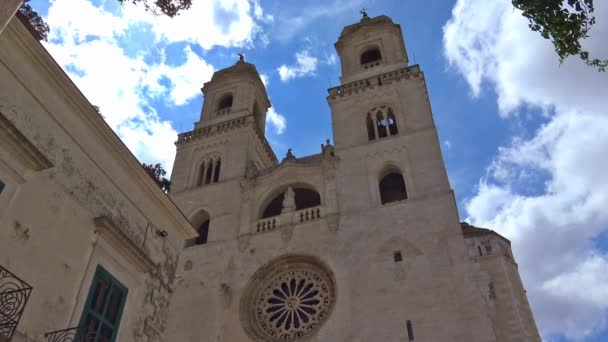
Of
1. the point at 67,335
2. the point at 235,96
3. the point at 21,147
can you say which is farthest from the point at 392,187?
the point at 21,147

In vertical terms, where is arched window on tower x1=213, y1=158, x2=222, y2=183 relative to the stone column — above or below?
above

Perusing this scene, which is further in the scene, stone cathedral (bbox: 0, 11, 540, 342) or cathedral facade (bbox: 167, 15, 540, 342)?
cathedral facade (bbox: 167, 15, 540, 342)

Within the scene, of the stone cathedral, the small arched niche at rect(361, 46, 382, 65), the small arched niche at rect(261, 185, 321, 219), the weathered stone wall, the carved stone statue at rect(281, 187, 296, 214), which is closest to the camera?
the weathered stone wall

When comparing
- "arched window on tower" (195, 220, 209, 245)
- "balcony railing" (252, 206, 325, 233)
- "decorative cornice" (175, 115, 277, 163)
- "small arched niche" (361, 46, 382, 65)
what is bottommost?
"balcony railing" (252, 206, 325, 233)

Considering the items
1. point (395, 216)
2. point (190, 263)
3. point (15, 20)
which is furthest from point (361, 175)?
point (15, 20)

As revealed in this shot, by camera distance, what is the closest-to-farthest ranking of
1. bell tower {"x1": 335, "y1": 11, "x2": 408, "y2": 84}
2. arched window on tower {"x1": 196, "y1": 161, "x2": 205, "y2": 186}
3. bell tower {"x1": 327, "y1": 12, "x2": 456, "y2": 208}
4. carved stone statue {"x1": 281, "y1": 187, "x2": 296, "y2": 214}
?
bell tower {"x1": 327, "y1": 12, "x2": 456, "y2": 208} < carved stone statue {"x1": 281, "y1": 187, "x2": 296, "y2": 214} < arched window on tower {"x1": 196, "y1": 161, "x2": 205, "y2": 186} < bell tower {"x1": 335, "y1": 11, "x2": 408, "y2": 84}

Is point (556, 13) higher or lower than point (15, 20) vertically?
lower

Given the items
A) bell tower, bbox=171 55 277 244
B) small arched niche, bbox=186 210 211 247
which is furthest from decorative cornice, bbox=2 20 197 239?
small arched niche, bbox=186 210 211 247

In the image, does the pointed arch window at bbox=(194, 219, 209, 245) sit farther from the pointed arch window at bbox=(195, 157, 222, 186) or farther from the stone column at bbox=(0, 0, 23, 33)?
the stone column at bbox=(0, 0, 23, 33)

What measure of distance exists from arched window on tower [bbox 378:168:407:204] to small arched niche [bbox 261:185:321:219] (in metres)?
2.70

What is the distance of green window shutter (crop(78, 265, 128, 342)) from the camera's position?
21.5 feet

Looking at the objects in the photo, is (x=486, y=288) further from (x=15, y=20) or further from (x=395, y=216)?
(x=15, y=20)

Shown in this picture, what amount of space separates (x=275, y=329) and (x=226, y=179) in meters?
7.67

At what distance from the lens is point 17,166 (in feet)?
19.2
